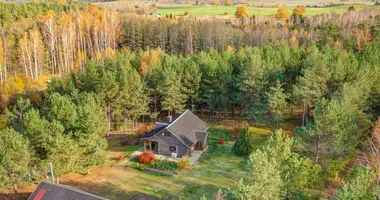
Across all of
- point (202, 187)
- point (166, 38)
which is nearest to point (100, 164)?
point (202, 187)

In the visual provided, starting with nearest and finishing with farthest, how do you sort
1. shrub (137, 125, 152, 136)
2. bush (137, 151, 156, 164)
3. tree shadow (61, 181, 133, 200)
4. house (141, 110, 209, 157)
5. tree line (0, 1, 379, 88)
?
tree shadow (61, 181, 133, 200)
bush (137, 151, 156, 164)
house (141, 110, 209, 157)
shrub (137, 125, 152, 136)
tree line (0, 1, 379, 88)

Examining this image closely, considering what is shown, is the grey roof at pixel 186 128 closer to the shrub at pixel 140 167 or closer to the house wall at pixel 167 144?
the house wall at pixel 167 144

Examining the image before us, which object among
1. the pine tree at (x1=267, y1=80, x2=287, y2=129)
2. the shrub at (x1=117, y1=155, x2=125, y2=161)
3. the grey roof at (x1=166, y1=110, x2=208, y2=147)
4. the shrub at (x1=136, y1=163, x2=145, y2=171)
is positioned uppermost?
the pine tree at (x1=267, y1=80, x2=287, y2=129)

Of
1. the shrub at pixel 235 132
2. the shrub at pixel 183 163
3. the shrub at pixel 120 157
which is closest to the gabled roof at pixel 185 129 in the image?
the shrub at pixel 183 163

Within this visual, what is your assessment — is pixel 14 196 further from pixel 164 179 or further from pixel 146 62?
pixel 146 62

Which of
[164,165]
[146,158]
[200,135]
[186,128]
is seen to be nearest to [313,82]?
[200,135]

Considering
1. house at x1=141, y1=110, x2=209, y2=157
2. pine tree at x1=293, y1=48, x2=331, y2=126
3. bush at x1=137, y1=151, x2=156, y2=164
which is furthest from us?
pine tree at x1=293, y1=48, x2=331, y2=126

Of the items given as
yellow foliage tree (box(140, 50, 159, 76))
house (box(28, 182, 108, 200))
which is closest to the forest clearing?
yellow foliage tree (box(140, 50, 159, 76))

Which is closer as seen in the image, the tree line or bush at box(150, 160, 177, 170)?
bush at box(150, 160, 177, 170)

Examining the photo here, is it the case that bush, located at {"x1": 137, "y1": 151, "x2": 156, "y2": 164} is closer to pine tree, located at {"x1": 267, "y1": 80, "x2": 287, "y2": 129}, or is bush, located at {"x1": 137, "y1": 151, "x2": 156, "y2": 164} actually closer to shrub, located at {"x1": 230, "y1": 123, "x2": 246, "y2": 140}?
shrub, located at {"x1": 230, "y1": 123, "x2": 246, "y2": 140}
